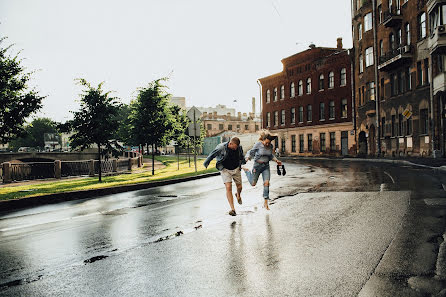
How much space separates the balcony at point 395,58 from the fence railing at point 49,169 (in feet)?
75.4

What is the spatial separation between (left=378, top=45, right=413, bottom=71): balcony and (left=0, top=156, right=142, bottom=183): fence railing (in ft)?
75.4

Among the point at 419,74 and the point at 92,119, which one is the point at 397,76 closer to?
the point at 419,74

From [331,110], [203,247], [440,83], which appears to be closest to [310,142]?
[331,110]

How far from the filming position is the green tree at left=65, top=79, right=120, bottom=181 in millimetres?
18328

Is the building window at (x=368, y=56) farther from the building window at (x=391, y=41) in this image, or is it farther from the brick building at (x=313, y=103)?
the brick building at (x=313, y=103)

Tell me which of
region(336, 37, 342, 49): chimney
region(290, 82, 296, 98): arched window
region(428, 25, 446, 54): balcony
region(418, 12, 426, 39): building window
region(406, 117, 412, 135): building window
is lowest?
region(406, 117, 412, 135): building window

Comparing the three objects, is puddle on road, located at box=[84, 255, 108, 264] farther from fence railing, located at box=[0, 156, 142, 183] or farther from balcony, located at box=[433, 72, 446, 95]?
balcony, located at box=[433, 72, 446, 95]

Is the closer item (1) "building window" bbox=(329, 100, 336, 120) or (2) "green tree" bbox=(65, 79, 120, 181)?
(2) "green tree" bbox=(65, 79, 120, 181)

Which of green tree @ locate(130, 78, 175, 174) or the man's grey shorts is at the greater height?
green tree @ locate(130, 78, 175, 174)

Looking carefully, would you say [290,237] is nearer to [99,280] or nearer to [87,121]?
[99,280]

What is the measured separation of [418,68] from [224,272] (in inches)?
1245

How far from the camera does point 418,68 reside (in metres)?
31.3

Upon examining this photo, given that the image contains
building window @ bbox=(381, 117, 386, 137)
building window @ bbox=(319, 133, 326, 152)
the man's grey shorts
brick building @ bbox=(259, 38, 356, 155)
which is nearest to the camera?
the man's grey shorts

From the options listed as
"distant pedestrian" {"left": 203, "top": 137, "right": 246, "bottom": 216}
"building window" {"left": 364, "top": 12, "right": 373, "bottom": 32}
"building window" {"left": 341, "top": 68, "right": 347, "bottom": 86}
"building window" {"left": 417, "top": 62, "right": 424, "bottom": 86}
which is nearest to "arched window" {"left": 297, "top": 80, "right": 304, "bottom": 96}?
"building window" {"left": 341, "top": 68, "right": 347, "bottom": 86}
